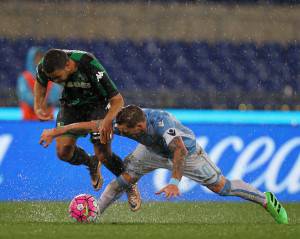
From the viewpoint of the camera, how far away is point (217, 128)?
10.8 meters

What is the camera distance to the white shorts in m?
7.48

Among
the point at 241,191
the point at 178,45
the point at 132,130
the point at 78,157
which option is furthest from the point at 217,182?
the point at 178,45

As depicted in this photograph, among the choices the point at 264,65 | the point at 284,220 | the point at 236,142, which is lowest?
the point at 264,65

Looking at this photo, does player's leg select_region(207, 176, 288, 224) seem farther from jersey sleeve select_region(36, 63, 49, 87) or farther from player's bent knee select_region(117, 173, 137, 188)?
jersey sleeve select_region(36, 63, 49, 87)

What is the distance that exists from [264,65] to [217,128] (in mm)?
6743

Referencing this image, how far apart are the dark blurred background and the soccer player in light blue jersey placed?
8273 mm

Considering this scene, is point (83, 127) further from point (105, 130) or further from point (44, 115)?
point (44, 115)

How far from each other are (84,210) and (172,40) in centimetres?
1066

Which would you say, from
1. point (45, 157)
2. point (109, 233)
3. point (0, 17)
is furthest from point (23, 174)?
point (0, 17)

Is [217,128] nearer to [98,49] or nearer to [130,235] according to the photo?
[130,235]

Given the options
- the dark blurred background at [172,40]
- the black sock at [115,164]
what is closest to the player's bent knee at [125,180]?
the black sock at [115,164]

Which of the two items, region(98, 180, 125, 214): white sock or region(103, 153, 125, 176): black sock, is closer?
region(98, 180, 125, 214): white sock

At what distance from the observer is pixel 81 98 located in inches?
301

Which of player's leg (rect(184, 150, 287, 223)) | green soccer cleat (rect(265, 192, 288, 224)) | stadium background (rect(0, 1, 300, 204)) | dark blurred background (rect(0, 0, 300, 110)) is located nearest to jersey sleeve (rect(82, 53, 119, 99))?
player's leg (rect(184, 150, 287, 223))
